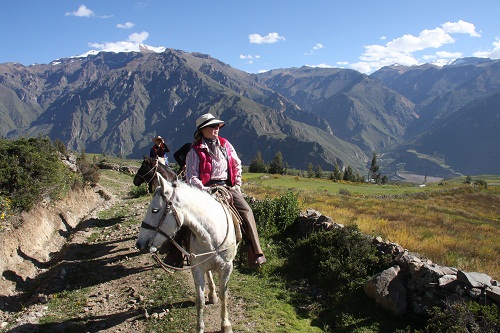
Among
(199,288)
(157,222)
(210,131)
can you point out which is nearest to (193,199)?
(157,222)

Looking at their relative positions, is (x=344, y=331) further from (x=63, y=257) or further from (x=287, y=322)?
(x=63, y=257)

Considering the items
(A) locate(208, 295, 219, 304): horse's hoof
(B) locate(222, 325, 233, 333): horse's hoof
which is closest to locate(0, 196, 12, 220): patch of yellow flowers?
(A) locate(208, 295, 219, 304): horse's hoof

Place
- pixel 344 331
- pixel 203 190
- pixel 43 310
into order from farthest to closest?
pixel 43 310
pixel 344 331
pixel 203 190

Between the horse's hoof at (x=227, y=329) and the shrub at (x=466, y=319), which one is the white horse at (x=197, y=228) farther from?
the shrub at (x=466, y=319)

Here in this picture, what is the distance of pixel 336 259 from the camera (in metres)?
8.95

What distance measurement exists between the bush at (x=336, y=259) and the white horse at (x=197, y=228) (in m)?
3.54

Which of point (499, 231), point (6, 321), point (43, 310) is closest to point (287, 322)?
point (43, 310)

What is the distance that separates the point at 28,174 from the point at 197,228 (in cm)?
1135

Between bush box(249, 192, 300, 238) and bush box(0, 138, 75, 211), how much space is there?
9.21 m

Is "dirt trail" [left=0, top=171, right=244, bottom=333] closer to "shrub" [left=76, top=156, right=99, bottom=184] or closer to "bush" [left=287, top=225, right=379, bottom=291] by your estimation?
"bush" [left=287, top=225, right=379, bottom=291]

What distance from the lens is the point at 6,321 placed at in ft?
23.9

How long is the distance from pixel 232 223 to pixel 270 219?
7.44 m

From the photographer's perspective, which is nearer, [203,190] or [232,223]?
[203,190]

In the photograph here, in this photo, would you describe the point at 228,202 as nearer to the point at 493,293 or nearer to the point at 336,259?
the point at 336,259
